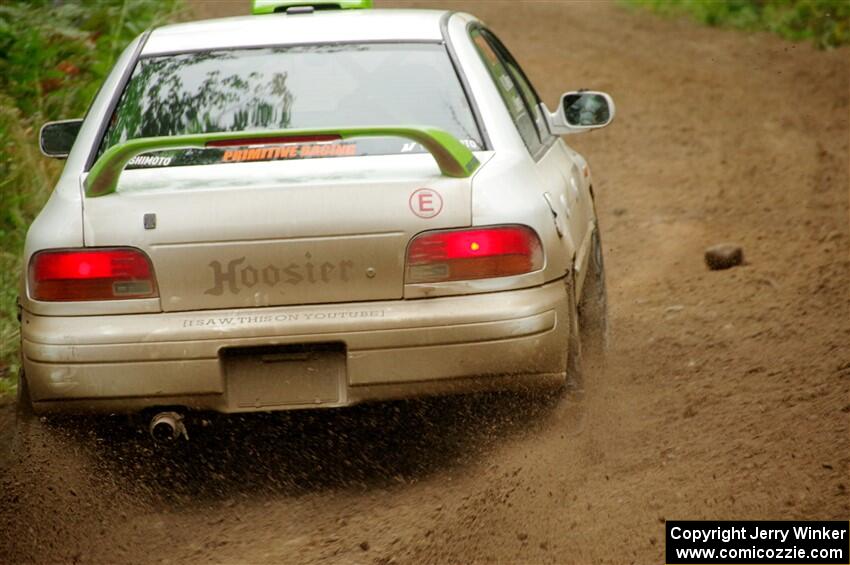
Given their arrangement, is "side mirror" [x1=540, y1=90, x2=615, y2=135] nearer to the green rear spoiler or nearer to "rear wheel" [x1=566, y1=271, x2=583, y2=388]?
"rear wheel" [x1=566, y1=271, x2=583, y2=388]

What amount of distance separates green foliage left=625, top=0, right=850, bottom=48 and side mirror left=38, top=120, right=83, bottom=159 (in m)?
14.2

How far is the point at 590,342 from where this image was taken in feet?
19.1

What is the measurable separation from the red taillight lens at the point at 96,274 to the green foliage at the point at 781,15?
15073 millimetres

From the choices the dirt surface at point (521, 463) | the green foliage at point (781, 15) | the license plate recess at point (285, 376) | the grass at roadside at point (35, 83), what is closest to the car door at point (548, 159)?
the dirt surface at point (521, 463)

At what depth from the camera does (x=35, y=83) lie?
9414mm

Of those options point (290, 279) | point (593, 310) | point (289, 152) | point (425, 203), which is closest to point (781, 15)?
point (593, 310)

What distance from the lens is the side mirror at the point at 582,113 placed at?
577 centimetres

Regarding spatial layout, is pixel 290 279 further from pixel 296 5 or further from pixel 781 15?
pixel 781 15

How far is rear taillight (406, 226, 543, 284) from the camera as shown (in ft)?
13.8

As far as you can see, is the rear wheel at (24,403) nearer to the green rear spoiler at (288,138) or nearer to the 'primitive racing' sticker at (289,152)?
the green rear spoiler at (288,138)

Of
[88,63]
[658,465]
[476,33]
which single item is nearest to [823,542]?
[658,465]

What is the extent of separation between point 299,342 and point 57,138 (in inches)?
69.4

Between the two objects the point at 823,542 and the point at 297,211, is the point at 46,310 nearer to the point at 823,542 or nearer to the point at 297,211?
the point at 297,211

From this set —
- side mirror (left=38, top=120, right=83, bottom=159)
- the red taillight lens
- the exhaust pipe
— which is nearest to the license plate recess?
the exhaust pipe
